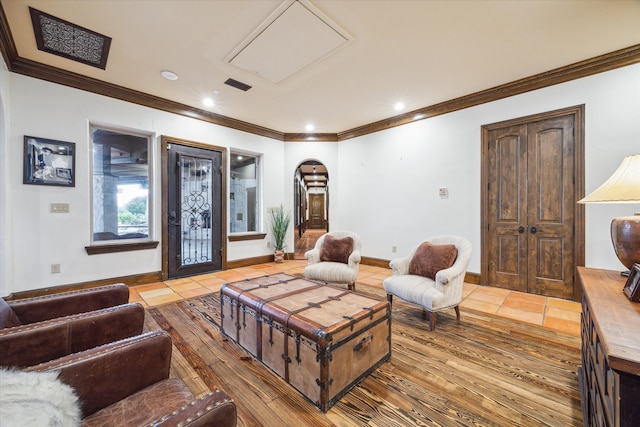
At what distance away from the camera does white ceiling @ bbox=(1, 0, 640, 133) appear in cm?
223

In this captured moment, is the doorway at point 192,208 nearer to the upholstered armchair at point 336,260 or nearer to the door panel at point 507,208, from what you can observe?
the upholstered armchair at point 336,260

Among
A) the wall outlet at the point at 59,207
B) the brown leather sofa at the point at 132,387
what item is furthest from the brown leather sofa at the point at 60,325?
the wall outlet at the point at 59,207

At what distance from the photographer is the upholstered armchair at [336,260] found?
3265 mm

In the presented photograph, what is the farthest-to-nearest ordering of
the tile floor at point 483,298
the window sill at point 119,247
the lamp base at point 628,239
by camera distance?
1. the window sill at point 119,247
2. the tile floor at point 483,298
3. the lamp base at point 628,239

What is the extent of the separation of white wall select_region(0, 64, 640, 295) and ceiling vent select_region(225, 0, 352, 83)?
205cm

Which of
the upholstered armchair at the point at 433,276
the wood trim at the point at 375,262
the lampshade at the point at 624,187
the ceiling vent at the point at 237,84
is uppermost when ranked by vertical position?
the ceiling vent at the point at 237,84

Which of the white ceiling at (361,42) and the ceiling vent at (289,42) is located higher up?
the white ceiling at (361,42)

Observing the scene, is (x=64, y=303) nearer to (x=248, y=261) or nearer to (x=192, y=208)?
(x=192, y=208)

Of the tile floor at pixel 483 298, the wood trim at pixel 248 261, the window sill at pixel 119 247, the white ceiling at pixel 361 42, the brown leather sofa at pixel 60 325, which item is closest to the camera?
the brown leather sofa at pixel 60 325

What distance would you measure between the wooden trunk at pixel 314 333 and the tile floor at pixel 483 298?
5.37 ft

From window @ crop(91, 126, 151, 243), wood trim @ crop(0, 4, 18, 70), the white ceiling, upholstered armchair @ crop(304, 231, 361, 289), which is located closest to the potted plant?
upholstered armchair @ crop(304, 231, 361, 289)

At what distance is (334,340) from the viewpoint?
5.00 feet

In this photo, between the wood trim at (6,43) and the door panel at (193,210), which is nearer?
the wood trim at (6,43)

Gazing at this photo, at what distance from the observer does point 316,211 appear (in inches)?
616
